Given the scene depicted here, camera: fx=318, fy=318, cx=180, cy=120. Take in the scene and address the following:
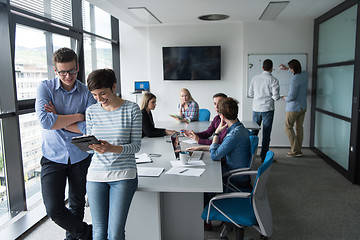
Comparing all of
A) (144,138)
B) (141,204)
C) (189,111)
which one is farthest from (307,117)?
→ (141,204)

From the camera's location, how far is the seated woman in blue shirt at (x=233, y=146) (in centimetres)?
284

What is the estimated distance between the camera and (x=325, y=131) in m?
5.93

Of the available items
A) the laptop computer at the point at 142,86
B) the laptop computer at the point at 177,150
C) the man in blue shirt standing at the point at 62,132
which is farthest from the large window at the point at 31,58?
the laptop computer at the point at 142,86

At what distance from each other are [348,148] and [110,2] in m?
4.26

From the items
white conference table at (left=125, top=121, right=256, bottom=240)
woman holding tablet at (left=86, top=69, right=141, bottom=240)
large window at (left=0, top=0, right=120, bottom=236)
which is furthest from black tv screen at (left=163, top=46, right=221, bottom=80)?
woman holding tablet at (left=86, top=69, right=141, bottom=240)

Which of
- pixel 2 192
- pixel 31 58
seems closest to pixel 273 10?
pixel 31 58

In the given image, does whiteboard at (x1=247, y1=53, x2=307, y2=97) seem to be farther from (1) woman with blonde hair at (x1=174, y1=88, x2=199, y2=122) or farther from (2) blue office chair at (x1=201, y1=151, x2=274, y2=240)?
(2) blue office chair at (x1=201, y1=151, x2=274, y2=240)

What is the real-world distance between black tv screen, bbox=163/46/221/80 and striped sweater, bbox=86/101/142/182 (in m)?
5.00

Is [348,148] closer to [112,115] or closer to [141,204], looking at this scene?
[141,204]

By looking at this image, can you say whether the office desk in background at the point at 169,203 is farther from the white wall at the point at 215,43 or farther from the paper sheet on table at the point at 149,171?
the white wall at the point at 215,43

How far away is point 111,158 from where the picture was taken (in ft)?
6.70

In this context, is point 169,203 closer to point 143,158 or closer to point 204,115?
point 143,158

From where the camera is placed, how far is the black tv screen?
6.87 meters

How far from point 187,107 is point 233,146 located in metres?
2.64
